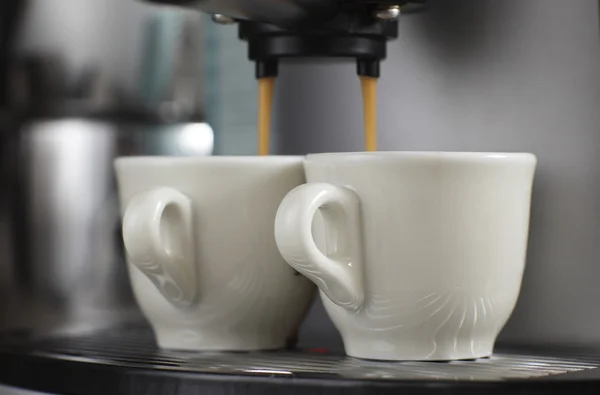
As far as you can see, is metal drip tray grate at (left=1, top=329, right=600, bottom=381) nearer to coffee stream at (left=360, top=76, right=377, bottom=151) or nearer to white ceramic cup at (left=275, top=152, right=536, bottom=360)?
white ceramic cup at (left=275, top=152, right=536, bottom=360)

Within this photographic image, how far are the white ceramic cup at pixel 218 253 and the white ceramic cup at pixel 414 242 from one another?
0.16ft

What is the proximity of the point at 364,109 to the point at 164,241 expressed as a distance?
0.15m

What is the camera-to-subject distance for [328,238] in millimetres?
525

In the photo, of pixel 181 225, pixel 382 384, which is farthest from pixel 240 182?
pixel 382 384

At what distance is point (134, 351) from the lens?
0.58 m

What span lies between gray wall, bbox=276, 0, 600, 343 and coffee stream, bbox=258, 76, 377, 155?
2cm

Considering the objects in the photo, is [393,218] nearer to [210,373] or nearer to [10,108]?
[210,373]

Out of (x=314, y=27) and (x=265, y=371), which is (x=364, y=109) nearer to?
(x=314, y=27)

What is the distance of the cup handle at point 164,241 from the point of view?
0.54m

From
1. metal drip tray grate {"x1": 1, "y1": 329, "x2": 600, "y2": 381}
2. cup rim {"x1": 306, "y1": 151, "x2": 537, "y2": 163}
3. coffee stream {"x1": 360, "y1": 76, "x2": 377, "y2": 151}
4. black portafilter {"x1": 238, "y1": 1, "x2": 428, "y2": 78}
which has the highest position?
black portafilter {"x1": 238, "y1": 1, "x2": 428, "y2": 78}

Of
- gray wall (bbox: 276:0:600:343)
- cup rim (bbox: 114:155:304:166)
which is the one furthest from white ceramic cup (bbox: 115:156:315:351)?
gray wall (bbox: 276:0:600:343)

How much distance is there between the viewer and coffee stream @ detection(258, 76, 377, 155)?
0.62m

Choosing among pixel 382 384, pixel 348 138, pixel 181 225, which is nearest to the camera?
pixel 382 384

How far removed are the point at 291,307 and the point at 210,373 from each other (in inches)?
5.2
